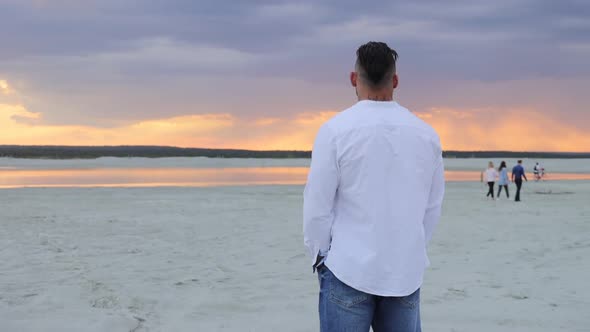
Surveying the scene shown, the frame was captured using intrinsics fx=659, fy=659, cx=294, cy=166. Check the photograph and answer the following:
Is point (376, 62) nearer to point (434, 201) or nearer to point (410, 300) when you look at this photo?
point (434, 201)

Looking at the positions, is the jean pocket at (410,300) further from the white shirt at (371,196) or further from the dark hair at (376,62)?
the dark hair at (376,62)

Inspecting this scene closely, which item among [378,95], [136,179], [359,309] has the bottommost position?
[136,179]

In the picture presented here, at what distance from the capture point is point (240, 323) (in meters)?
6.73

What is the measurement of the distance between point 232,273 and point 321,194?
6.59 meters

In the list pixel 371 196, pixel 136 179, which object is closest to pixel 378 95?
pixel 371 196

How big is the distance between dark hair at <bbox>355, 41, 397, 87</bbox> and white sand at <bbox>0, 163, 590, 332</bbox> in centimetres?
398

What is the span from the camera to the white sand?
6.87 metres

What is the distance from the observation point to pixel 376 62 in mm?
3104

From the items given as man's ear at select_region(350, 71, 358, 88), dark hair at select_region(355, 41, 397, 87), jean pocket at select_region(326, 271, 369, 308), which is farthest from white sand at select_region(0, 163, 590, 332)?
dark hair at select_region(355, 41, 397, 87)

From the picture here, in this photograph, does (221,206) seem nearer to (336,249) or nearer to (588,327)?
(588,327)

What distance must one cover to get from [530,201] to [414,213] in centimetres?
2315

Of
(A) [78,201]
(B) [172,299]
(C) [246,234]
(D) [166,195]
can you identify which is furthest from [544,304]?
(D) [166,195]

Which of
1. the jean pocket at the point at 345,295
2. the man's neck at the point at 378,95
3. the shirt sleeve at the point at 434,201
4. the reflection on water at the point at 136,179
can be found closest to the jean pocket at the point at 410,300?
the jean pocket at the point at 345,295

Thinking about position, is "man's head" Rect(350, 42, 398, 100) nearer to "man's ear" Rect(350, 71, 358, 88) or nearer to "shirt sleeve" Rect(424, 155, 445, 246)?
"man's ear" Rect(350, 71, 358, 88)
